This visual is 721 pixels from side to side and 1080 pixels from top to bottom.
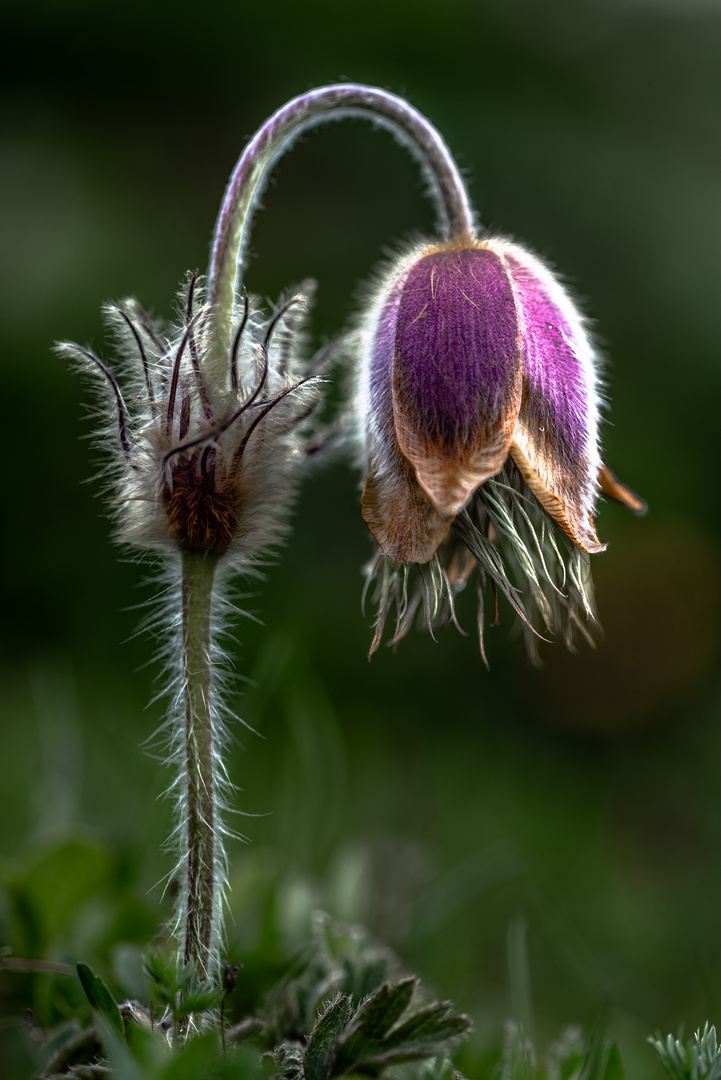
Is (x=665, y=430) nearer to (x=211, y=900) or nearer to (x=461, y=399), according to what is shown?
(x=461, y=399)

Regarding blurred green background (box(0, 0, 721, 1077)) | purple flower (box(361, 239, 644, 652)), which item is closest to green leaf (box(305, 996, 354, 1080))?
purple flower (box(361, 239, 644, 652))

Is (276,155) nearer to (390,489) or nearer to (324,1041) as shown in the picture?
(390,489)

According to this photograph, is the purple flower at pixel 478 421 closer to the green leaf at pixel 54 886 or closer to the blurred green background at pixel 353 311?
the green leaf at pixel 54 886

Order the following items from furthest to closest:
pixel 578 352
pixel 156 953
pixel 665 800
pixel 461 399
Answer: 1. pixel 665 800
2. pixel 578 352
3. pixel 461 399
4. pixel 156 953

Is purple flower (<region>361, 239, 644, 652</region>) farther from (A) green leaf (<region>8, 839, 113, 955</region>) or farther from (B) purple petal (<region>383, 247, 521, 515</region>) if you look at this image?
(A) green leaf (<region>8, 839, 113, 955</region>)

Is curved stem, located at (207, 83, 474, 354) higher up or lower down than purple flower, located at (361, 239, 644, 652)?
higher up

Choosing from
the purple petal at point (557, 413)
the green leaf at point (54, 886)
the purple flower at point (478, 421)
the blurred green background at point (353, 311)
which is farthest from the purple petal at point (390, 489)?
the blurred green background at point (353, 311)

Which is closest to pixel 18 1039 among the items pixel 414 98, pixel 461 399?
pixel 461 399
